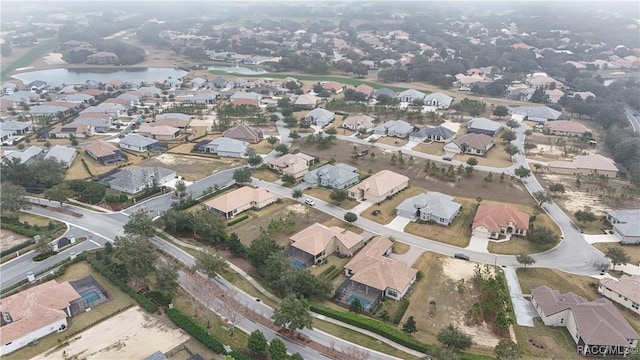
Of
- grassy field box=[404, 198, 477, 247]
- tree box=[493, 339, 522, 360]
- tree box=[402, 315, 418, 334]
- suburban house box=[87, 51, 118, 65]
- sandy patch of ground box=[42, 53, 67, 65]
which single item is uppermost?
tree box=[493, 339, 522, 360]

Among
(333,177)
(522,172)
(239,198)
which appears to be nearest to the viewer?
(239,198)

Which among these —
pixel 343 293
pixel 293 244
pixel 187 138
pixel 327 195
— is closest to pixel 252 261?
pixel 293 244

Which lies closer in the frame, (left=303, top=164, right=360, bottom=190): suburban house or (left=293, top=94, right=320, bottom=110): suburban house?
(left=303, top=164, right=360, bottom=190): suburban house

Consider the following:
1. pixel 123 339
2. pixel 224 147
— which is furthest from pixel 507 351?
pixel 224 147

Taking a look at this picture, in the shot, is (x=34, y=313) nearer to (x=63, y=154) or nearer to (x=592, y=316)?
(x=63, y=154)

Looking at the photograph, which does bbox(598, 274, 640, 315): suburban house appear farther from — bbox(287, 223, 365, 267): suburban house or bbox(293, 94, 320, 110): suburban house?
bbox(293, 94, 320, 110): suburban house

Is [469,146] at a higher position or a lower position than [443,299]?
higher

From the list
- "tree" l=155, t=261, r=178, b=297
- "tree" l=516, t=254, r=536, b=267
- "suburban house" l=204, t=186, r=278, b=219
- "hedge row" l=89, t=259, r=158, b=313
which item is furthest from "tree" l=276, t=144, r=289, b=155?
"tree" l=516, t=254, r=536, b=267

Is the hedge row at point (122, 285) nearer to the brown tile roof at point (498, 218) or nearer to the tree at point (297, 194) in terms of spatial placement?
the tree at point (297, 194)
